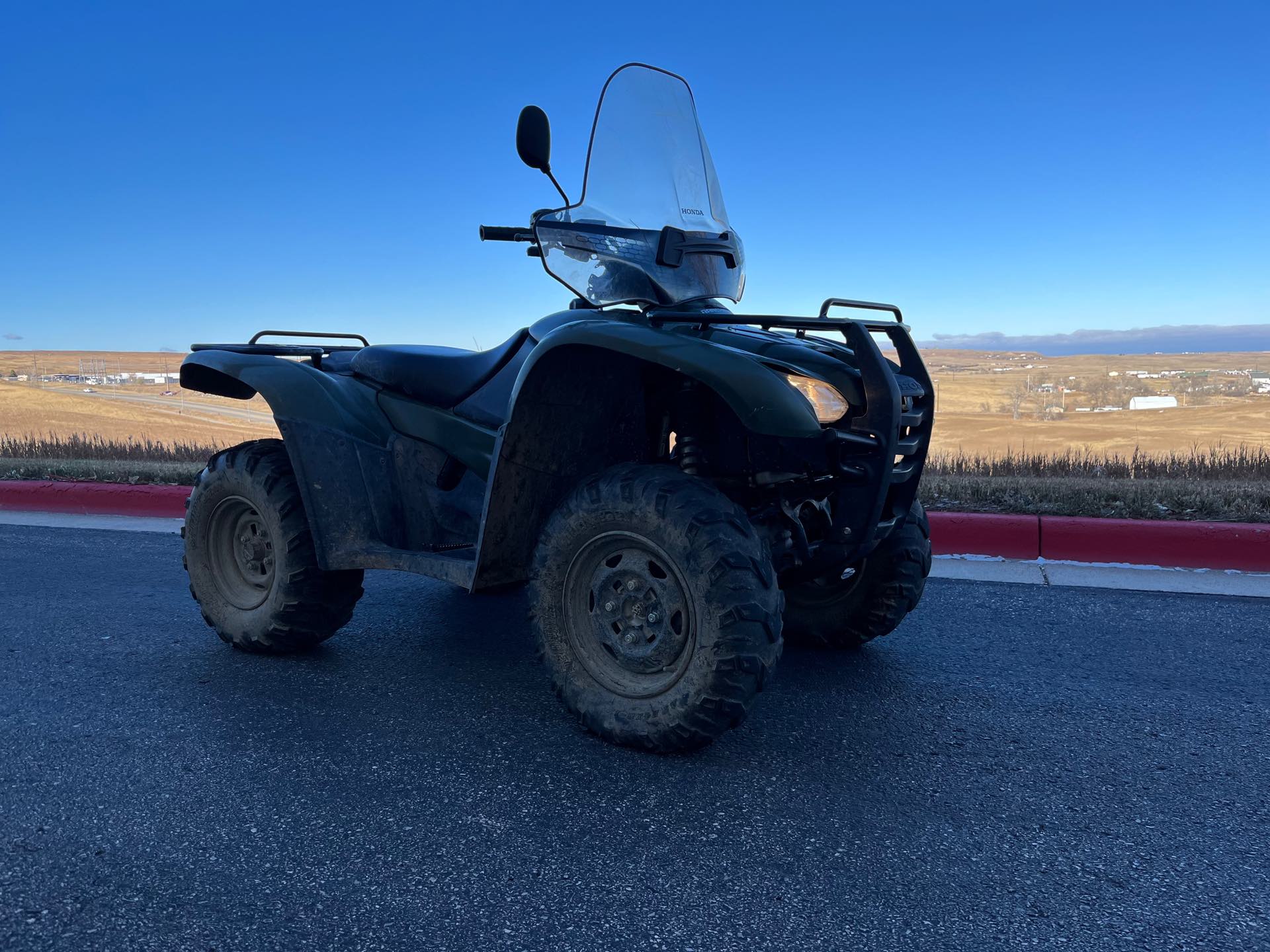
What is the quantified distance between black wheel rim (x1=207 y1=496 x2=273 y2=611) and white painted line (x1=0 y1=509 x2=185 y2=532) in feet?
11.2

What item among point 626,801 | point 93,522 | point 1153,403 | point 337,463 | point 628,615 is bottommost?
point 626,801

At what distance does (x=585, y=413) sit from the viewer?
→ 3.60m

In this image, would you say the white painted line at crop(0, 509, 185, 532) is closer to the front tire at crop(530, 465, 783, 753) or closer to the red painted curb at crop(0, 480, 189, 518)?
the red painted curb at crop(0, 480, 189, 518)

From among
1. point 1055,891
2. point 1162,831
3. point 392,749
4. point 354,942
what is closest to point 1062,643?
point 1162,831

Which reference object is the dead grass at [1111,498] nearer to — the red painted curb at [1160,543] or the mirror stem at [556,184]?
the red painted curb at [1160,543]

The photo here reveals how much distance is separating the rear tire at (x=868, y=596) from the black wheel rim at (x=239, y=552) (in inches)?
85.4

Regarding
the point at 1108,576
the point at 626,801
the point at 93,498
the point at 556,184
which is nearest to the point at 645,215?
the point at 556,184

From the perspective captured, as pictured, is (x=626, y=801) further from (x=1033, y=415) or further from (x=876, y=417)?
(x=1033, y=415)

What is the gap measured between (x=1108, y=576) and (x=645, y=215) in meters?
3.49

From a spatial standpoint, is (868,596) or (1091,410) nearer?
(868,596)

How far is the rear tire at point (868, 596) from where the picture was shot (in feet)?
12.7

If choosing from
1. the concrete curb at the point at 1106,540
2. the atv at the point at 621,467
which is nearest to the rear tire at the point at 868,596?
the atv at the point at 621,467

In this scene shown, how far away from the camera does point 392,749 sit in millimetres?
3174

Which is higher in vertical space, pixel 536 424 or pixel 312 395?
pixel 312 395
